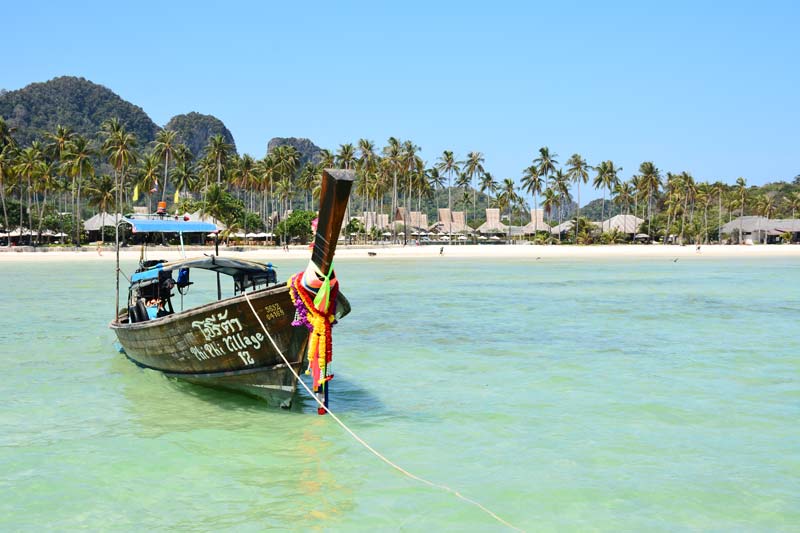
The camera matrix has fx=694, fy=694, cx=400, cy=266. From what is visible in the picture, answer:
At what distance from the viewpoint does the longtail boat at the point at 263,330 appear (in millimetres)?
8750

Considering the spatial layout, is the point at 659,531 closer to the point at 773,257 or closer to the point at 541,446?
the point at 541,446

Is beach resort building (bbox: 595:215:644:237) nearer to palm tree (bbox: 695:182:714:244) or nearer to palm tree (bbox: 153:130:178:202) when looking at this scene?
palm tree (bbox: 695:182:714:244)

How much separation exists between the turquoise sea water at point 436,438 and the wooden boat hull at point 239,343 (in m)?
0.53

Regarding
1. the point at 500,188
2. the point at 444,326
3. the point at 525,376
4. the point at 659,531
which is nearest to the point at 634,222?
the point at 500,188

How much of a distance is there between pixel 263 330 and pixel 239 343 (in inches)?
23.8

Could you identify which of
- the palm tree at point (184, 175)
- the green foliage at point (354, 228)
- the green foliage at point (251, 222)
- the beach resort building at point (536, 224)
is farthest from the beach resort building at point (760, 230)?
the palm tree at point (184, 175)

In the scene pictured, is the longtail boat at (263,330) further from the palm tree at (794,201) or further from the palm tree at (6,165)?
the palm tree at (794,201)

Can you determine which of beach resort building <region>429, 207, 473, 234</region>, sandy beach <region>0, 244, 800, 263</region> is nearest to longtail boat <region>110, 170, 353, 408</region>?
sandy beach <region>0, 244, 800, 263</region>

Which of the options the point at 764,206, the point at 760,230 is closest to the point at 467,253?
the point at 760,230

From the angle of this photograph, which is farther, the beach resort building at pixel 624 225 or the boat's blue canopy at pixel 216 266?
the beach resort building at pixel 624 225

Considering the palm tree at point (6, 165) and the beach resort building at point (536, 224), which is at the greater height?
the palm tree at point (6, 165)

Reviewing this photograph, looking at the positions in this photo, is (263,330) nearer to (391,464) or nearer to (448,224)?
(391,464)

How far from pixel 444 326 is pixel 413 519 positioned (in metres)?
14.2

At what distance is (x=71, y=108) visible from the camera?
178 meters
